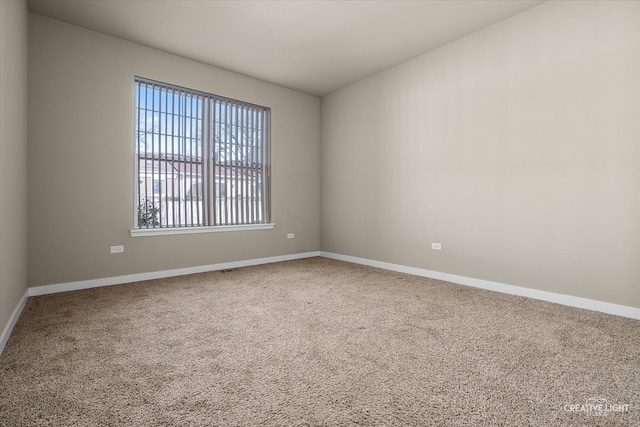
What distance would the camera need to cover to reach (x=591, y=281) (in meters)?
2.85

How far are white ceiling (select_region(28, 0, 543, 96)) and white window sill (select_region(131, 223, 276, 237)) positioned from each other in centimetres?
243

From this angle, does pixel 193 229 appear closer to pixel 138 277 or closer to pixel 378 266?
pixel 138 277

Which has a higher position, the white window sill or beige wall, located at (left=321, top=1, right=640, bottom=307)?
beige wall, located at (left=321, top=1, right=640, bottom=307)

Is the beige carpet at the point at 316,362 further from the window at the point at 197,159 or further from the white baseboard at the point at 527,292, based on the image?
the window at the point at 197,159

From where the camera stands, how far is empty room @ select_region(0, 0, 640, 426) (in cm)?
164

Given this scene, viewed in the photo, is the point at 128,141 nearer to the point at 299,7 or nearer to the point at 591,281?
the point at 299,7

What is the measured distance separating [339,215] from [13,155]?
4.24 m

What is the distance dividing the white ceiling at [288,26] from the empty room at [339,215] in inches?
1.3

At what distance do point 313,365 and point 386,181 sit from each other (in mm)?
3408

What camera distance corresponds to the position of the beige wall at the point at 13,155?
2.11m

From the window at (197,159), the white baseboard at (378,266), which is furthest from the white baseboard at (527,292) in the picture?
the window at (197,159)

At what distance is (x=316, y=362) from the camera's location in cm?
187

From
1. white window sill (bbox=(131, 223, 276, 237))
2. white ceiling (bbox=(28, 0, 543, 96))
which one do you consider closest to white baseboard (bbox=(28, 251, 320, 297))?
white window sill (bbox=(131, 223, 276, 237))

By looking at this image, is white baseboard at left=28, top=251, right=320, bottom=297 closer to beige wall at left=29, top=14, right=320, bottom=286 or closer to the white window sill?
beige wall at left=29, top=14, right=320, bottom=286
